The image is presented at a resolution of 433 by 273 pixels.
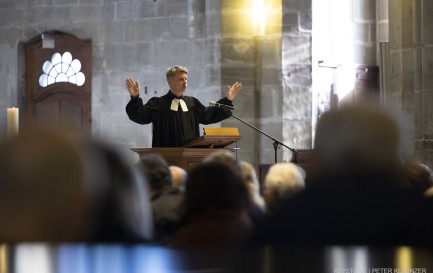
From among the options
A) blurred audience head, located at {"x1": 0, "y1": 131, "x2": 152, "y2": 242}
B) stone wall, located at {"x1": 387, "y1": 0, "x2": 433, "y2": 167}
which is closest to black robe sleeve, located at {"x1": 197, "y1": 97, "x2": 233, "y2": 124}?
stone wall, located at {"x1": 387, "y1": 0, "x2": 433, "y2": 167}

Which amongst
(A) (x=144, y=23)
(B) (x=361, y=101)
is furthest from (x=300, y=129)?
(B) (x=361, y=101)

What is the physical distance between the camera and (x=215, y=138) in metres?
6.21

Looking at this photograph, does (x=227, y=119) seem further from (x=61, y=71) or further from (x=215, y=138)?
(x=215, y=138)

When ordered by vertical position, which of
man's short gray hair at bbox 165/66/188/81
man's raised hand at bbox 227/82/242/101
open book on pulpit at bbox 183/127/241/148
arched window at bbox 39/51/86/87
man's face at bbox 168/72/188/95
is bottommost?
open book on pulpit at bbox 183/127/241/148

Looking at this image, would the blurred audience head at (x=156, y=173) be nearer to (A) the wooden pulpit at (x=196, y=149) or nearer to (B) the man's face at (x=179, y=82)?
(A) the wooden pulpit at (x=196, y=149)

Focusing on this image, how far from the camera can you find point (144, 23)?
11094 mm

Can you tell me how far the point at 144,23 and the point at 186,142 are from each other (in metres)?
4.75

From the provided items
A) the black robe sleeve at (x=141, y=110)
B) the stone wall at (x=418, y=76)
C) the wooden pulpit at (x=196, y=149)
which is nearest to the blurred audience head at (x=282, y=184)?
the wooden pulpit at (x=196, y=149)

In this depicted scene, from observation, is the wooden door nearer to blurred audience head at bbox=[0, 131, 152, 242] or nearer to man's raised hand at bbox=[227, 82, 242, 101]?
man's raised hand at bbox=[227, 82, 242, 101]

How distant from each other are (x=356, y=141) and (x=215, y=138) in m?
4.58

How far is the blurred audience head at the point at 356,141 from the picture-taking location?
1.57m

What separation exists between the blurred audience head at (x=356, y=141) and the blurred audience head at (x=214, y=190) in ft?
0.71

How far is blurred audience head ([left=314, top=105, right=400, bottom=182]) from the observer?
1.57 m

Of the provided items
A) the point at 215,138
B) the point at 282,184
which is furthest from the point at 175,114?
the point at 282,184
